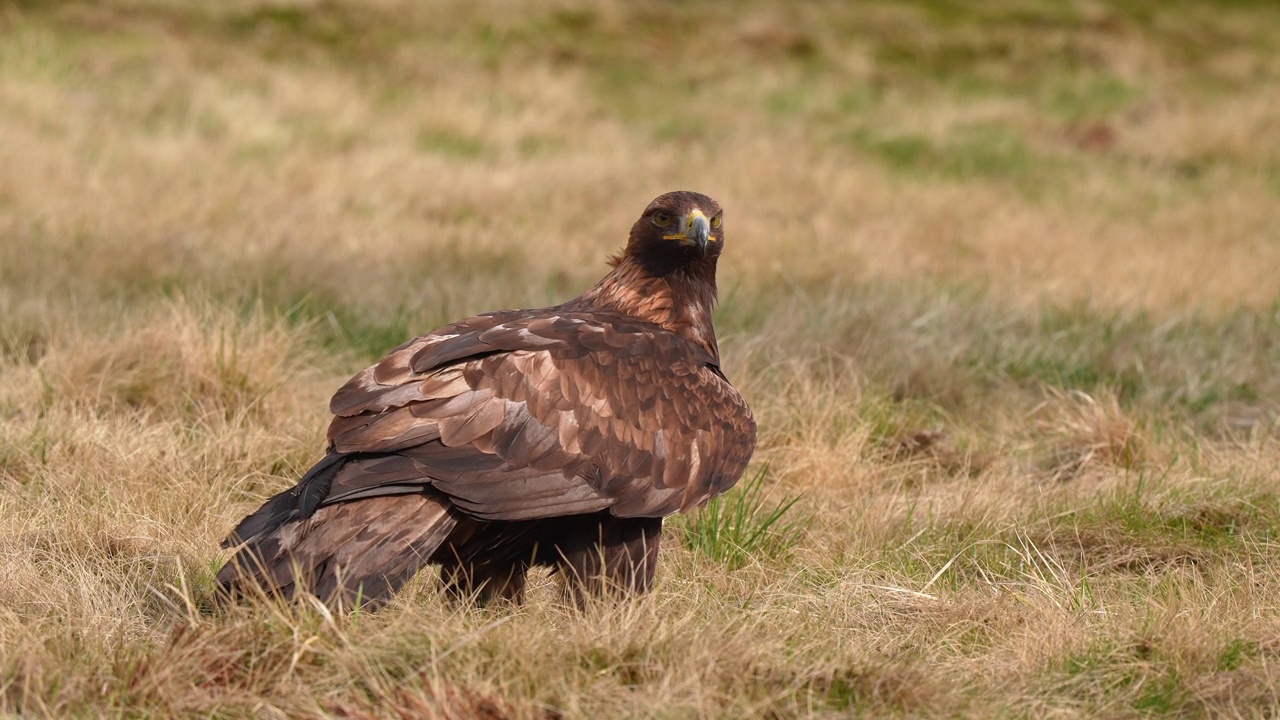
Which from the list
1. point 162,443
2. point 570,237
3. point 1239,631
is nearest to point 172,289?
point 162,443

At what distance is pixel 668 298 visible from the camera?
4.75 m

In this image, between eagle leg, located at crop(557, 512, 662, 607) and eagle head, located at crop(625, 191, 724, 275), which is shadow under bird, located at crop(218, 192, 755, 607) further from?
eagle head, located at crop(625, 191, 724, 275)

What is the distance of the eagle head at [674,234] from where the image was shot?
4.72 meters

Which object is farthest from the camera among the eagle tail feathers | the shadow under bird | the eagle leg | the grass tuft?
the grass tuft

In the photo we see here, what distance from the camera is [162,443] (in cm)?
520

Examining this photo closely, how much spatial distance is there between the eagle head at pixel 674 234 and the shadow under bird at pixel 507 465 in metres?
0.32

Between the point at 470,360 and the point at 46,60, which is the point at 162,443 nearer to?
the point at 470,360

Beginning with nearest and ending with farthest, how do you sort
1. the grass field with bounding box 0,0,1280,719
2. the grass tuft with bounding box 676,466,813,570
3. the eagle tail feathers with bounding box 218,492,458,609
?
the grass field with bounding box 0,0,1280,719, the eagle tail feathers with bounding box 218,492,458,609, the grass tuft with bounding box 676,466,813,570

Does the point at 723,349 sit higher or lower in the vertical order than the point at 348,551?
lower

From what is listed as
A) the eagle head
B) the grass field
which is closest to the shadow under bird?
the grass field

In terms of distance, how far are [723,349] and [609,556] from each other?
2.68 meters

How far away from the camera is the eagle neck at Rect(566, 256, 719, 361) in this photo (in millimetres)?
4730

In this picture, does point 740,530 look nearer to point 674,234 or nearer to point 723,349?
point 674,234

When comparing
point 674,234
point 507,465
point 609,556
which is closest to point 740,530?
Answer: point 609,556
